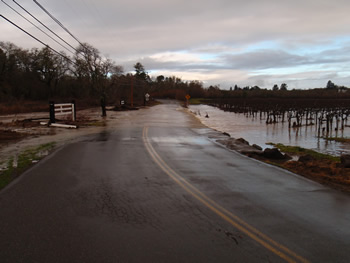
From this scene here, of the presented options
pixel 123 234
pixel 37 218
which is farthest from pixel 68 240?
pixel 37 218

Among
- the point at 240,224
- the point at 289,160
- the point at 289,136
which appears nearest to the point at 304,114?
the point at 289,136

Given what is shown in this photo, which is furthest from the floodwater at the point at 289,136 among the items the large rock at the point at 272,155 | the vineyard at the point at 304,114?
the large rock at the point at 272,155

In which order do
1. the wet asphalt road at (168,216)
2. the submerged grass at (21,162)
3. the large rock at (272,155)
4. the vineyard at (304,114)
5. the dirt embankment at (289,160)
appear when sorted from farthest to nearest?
the vineyard at (304,114), the large rock at (272,155), the dirt embankment at (289,160), the submerged grass at (21,162), the wet asphalt road at (168,216)

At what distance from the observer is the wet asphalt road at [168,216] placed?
4461mm

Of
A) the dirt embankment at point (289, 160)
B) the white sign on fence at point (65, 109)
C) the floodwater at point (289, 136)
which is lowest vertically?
the floodwater at point (289, 136)

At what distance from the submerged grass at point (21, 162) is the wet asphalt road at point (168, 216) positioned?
0.46 meters

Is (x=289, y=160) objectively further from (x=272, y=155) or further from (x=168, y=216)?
(x=168, y=216)

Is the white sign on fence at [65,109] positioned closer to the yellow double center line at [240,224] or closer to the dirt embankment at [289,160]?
the dirt embankment at [289,160]

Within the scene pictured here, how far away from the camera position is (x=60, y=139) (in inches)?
698

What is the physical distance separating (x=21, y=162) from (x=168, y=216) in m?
7.26

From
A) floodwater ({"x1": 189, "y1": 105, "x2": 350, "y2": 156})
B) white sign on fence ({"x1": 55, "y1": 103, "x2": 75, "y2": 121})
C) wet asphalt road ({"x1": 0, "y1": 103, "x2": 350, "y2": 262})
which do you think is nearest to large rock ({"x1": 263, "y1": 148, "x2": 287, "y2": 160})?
wet asphalt road ({"x1": 0, "y1": 103, "x2": 350, "y2": 262})

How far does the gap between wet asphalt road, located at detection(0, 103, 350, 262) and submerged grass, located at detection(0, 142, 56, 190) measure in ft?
1.52

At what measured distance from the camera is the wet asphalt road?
4461 mm

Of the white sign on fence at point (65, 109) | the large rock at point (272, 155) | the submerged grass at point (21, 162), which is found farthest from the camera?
the white sign on fence at point (65, 109)
